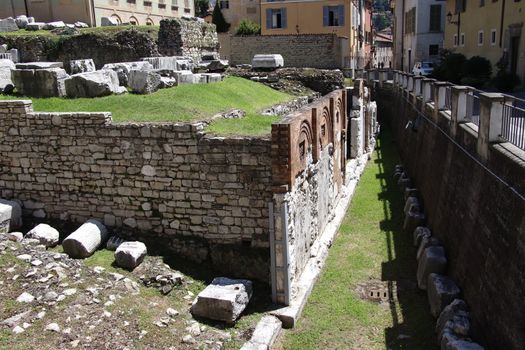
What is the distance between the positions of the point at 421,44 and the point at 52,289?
124ft

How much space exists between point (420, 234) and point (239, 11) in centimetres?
4051

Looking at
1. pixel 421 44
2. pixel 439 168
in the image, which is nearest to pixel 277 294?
pixel 439 168

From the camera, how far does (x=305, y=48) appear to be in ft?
95.2

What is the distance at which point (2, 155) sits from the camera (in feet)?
32.9

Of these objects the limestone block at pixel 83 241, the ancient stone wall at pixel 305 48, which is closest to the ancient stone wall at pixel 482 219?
the limestone block at pixel 83 241

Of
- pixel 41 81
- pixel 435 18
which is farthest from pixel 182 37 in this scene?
pixel 435 18

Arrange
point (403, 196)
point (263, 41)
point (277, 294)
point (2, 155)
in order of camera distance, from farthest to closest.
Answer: point (263, 41), point (403, 196), point (2, 155), point (277, 294)

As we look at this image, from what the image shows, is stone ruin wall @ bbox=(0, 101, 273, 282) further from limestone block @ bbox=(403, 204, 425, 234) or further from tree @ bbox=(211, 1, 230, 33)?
tree @ bbox=(211, 1, 230, 33)

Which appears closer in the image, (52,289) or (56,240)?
(52,289)

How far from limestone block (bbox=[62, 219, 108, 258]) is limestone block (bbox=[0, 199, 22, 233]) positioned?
1542 millimetres

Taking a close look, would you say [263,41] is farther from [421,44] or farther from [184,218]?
[184,218]

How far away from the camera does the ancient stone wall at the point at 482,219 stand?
6.13 m

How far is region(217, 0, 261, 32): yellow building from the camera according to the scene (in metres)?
46.8

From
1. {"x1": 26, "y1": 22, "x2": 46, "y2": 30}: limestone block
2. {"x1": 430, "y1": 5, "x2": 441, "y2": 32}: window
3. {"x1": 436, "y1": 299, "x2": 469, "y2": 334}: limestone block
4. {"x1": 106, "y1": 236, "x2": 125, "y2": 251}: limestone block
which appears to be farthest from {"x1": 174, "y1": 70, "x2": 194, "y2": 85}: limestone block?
{"x1": 430, "y1": 5, "x2": 441, "y2": 32}: window
